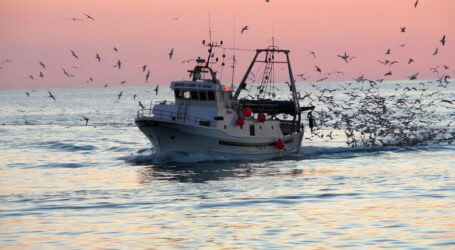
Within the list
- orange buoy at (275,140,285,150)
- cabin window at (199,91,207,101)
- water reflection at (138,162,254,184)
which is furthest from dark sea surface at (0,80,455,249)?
cabin window at (199,91,207,101)

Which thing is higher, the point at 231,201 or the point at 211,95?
the point at 211,95

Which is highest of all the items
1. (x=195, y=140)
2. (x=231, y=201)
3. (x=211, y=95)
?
(x=211, y=95)

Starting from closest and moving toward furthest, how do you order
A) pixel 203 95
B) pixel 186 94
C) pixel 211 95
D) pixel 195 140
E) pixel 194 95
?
pixel 195 140, pixel 211 95, pixel 203 95, pixel 194 95, pixel 186 94

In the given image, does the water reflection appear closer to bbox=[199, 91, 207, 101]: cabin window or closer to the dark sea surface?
the dark sea surface

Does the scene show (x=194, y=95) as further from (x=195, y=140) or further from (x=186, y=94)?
(x=195, y=140)

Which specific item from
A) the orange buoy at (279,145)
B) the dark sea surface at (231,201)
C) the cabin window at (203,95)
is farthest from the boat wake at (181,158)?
the orange buoy at (279,145)

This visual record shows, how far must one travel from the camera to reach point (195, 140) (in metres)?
42.5

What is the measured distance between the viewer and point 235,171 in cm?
3916

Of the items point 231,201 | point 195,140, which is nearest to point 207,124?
point 195,140

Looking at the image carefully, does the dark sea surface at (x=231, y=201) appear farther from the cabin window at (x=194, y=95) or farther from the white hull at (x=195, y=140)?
the cabin window at (x=194, y=95)

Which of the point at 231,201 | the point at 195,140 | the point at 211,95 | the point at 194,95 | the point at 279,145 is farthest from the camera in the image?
the point at 279,145

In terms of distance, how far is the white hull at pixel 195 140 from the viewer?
42125 millimetres

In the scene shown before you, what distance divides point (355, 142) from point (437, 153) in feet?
33.6

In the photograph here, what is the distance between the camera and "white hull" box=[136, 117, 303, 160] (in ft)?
138
